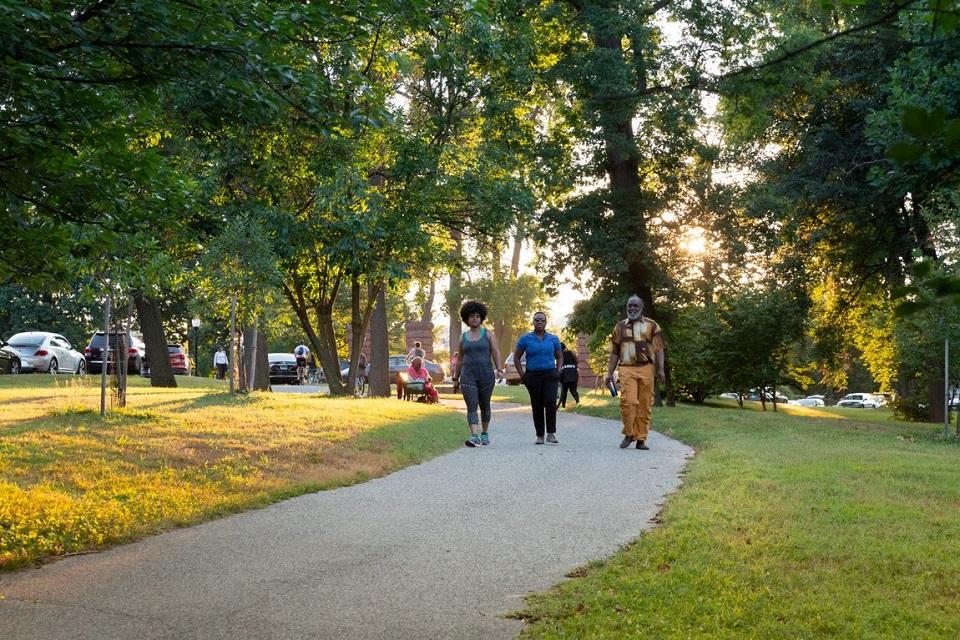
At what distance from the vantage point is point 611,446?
49.8 ft

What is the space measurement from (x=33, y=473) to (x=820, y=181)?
22.1 meters

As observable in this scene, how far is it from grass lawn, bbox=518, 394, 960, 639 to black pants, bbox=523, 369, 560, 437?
4366 mm

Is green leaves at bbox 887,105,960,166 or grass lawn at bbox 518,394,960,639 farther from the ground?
green leaves at bbox 887,105,960,166

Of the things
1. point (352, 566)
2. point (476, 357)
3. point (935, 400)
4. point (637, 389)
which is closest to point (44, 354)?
point (476, 357)

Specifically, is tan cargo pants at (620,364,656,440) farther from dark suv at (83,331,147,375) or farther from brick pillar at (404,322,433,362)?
brick pillar at (404,322,433,362)

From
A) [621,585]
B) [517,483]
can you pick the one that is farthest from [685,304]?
[621,585]

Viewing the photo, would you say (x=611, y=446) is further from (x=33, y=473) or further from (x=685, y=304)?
(x=685, y=304)

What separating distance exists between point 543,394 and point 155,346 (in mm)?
20120

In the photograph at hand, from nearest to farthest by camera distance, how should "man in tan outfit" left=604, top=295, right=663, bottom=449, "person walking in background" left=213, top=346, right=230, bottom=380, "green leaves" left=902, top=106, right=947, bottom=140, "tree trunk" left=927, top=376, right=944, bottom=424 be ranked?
"green leaves" left=902, top=106, right=947, bottom=140 < "man in tan outfit" left=604, top=295, right=663, bottom=449 < "tree trunk" left=927, top=376, right=944, bottom=424 < "person walking in background" left=213, top=346, right=230, bottom=380

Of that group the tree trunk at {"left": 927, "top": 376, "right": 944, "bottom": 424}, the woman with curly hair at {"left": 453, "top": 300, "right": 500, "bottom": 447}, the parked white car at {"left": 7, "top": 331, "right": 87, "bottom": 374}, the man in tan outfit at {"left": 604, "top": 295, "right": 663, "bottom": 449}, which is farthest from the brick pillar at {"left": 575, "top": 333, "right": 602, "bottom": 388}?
the man in tan outfit at {"left": 604, "top": 295, "right": 663, "bottom": 449}

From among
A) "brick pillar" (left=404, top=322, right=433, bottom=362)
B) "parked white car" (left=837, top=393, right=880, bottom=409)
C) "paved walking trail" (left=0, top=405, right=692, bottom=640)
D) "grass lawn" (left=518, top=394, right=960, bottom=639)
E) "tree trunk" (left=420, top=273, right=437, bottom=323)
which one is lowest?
"parked white car" (left=837, top=393, right=880, bottom=409)

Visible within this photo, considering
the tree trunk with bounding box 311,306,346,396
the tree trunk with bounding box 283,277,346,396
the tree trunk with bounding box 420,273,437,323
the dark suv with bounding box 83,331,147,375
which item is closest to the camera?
the tree trunk with bounding box 283,277,346,396

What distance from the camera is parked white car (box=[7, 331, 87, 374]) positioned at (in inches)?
1446

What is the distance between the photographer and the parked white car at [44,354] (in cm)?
3672
